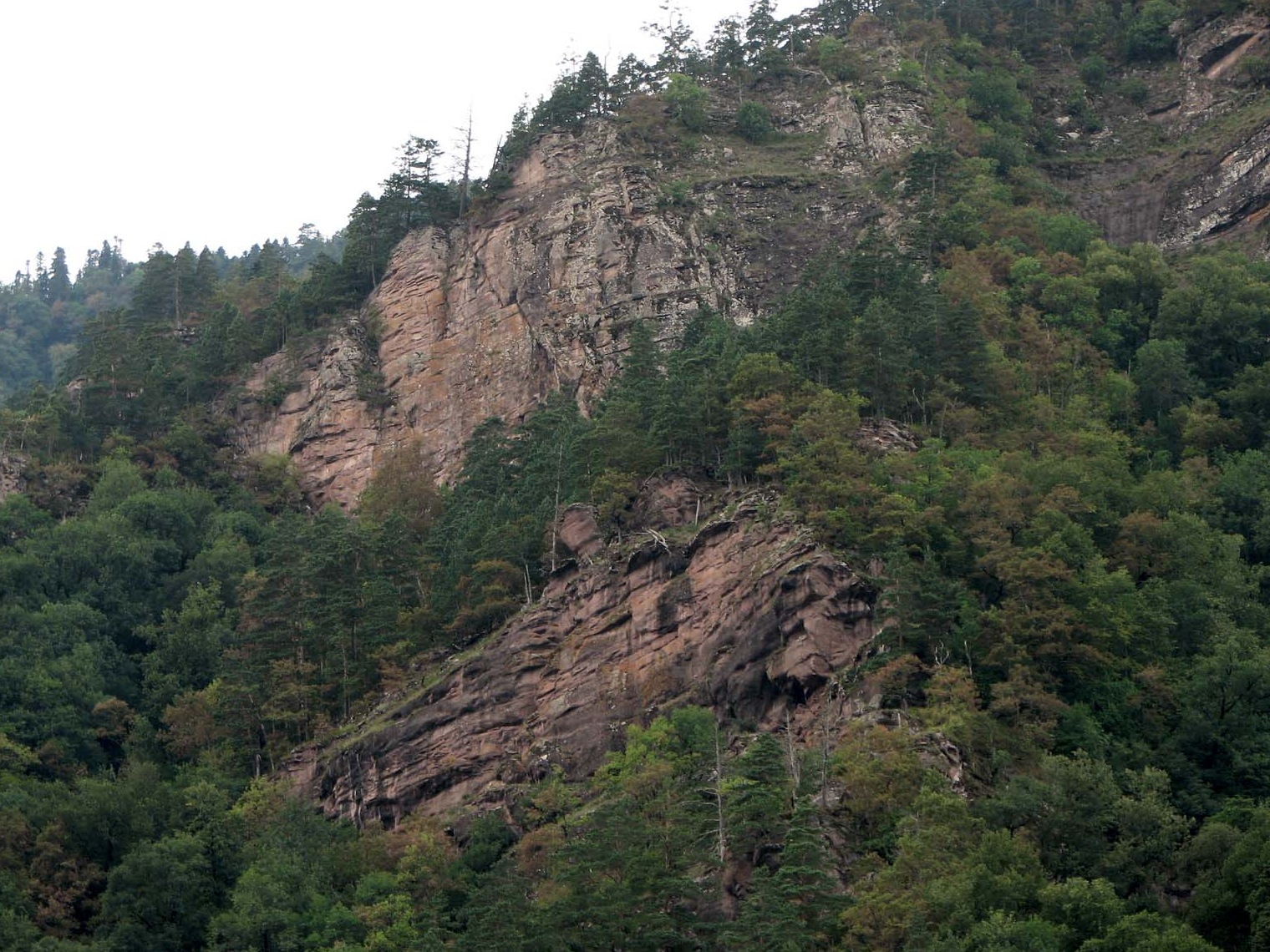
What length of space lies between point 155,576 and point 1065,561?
44103 mm

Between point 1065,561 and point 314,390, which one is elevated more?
point 314,390

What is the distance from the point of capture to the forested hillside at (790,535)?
172 ft

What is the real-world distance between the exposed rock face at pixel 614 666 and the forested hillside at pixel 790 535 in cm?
59

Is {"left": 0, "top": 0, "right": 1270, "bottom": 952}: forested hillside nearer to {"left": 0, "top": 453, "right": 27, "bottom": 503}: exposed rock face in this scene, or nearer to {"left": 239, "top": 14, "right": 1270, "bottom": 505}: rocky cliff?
{"left": 0, "top": 453, "right": 27, "bottom": 503}: exposed rock face

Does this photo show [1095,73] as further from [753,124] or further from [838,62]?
[753,124]

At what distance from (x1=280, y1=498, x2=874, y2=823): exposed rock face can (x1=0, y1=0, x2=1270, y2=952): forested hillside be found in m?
0.59

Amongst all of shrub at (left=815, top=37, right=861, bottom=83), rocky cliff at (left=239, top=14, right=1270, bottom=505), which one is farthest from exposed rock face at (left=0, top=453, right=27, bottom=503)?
shrub at (left=815, top=37, right=861, bottom=83)

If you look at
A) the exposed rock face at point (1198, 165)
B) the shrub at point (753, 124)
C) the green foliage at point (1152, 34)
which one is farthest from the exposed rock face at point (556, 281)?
the green foliage at point (1152, 34)

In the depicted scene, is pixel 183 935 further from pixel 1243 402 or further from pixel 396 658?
pixel 1243 402

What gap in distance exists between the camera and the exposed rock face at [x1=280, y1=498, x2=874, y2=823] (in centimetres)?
6091

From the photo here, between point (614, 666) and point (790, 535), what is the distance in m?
8.18

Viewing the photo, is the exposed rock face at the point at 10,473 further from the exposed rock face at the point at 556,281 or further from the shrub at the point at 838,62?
the shrub at the point at 838,62

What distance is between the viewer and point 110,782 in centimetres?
6856

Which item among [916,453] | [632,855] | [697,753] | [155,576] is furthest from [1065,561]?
[155,576]
